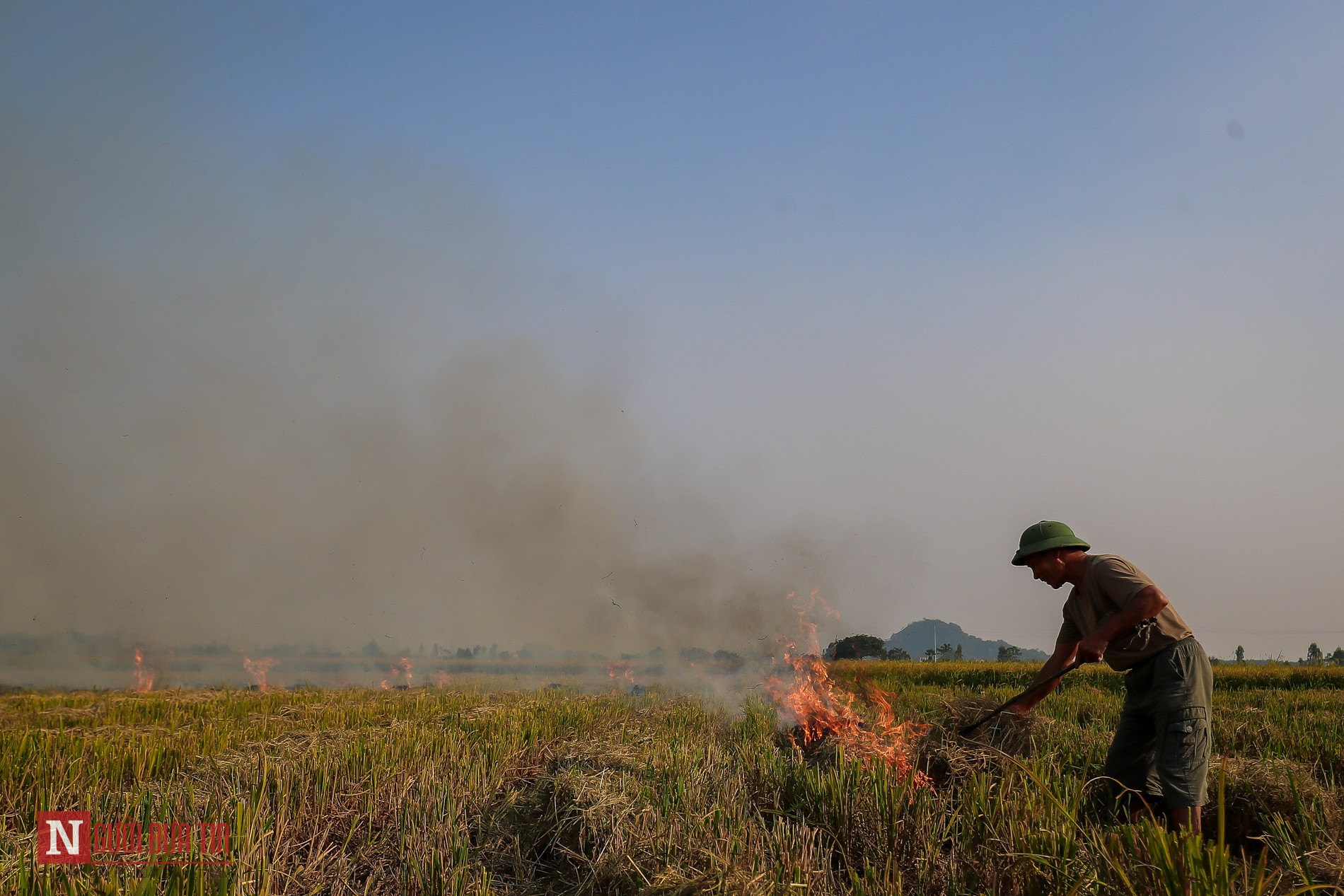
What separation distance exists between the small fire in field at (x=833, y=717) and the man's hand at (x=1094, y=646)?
130 centimetres

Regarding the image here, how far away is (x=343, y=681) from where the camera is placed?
22219mm

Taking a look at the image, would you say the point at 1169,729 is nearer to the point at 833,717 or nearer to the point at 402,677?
the point at 833,717

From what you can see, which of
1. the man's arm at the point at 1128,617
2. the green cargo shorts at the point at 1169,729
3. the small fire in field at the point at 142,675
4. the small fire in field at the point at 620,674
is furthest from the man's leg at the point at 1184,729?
the small fire in field at the point at 142,675

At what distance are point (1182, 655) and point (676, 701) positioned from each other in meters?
7.62

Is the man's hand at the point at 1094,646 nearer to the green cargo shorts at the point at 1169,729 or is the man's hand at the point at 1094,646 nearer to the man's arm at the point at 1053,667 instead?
the green cargo shorts at the point at 1169,729

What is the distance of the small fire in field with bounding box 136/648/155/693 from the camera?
20.8 meters

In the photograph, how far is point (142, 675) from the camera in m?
25.0

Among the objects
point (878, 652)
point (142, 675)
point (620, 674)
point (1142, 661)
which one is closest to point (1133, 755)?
point (1142, 661)

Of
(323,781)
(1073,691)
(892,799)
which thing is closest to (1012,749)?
(892,799)

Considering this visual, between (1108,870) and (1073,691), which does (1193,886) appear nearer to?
(1108,870)

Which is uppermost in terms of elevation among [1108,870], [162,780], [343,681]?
[1108,870]

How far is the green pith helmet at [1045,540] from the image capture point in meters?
5.05

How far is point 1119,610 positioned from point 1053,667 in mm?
818

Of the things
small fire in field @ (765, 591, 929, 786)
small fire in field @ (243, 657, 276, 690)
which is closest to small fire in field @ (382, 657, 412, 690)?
small fire in field @ (243, 657, 276, 690)
